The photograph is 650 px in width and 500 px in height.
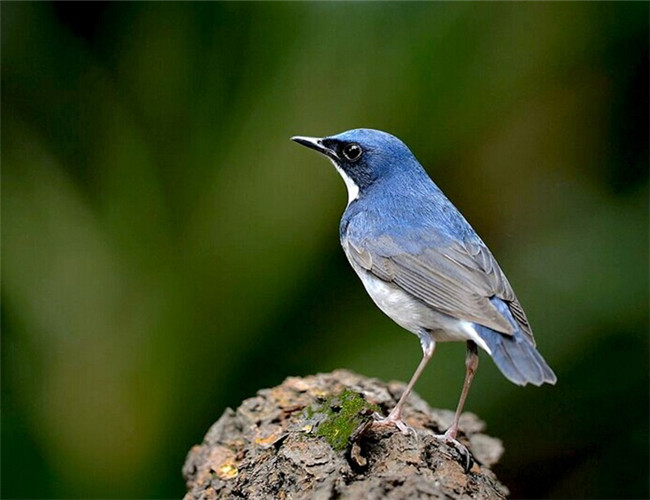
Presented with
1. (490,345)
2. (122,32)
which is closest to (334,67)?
(122,32)

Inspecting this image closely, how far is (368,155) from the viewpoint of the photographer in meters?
4.53

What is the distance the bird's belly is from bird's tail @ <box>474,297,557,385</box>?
128 mm

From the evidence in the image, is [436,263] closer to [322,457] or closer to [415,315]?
[415,315]

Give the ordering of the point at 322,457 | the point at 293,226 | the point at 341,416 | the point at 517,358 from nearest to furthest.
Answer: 1. the point at 322,457
2. the point at 341,416
3. the point at 517,358
4. the point at 293,226

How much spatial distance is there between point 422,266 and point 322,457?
1.13 m

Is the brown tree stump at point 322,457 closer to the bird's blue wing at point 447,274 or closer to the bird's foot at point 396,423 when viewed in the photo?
the bird's foot at point 396,423

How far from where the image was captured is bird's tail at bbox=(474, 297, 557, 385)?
134 inches

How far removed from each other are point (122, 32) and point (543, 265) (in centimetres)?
308

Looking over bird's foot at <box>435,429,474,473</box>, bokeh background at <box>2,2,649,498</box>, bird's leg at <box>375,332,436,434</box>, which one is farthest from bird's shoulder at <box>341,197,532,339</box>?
bokeh background at <box>2,2,649,498</box>

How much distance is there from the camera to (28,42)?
6.42 meters

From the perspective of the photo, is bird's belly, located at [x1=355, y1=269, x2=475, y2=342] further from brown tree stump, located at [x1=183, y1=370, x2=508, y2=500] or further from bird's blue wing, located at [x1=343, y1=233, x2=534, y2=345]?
brown tree stump, located at [x1=183, y1=370, x2=508, y2=500]

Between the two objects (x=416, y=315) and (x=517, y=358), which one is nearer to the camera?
(x=517, y=358)

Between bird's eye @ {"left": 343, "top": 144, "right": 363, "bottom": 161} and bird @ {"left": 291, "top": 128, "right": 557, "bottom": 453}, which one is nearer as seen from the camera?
bird @ {"left": 291, "top": 128, "right": 557, "bottom": 453}

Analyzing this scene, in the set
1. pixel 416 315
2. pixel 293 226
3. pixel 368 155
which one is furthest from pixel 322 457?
pixel 293 226
